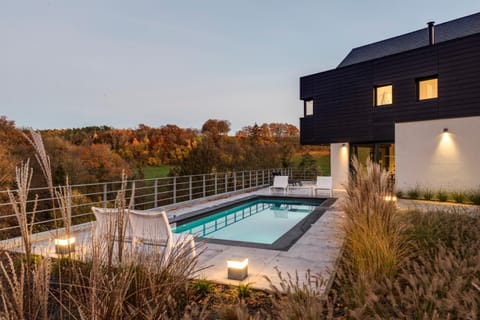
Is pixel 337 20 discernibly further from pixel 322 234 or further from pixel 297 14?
pixel 322 234

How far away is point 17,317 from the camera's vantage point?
1.13 m

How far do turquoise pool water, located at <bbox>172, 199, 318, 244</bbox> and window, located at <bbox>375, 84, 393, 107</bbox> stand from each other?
5.07m

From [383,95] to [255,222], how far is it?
7.60 metres

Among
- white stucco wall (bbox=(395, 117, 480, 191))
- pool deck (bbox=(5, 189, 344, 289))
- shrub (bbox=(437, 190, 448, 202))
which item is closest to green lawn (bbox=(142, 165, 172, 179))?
white stucco wall (bbox=(395, 117, 480, 191))

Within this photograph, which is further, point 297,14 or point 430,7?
point 430,7

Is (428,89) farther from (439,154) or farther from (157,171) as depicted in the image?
(157,171)

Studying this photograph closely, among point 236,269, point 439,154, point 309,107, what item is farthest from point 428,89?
point 236,269

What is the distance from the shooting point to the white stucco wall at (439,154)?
29.8 ft

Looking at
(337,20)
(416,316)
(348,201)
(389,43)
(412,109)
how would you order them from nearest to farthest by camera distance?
(416,316), (348,201), (412,109), (337,20), (389,43)

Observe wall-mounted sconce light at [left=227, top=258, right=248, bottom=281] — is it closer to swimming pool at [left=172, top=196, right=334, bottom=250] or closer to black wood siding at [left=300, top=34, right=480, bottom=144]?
swimming pool at [left=172, top=196, right=334, bottom=250]

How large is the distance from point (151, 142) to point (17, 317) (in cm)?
1771

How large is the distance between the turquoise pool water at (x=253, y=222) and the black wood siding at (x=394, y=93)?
173 inches

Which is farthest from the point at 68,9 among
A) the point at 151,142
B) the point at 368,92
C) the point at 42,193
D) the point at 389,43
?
the point at 389,43

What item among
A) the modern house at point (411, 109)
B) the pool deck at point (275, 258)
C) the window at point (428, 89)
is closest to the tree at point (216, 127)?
the modern house at point (411, 109)
